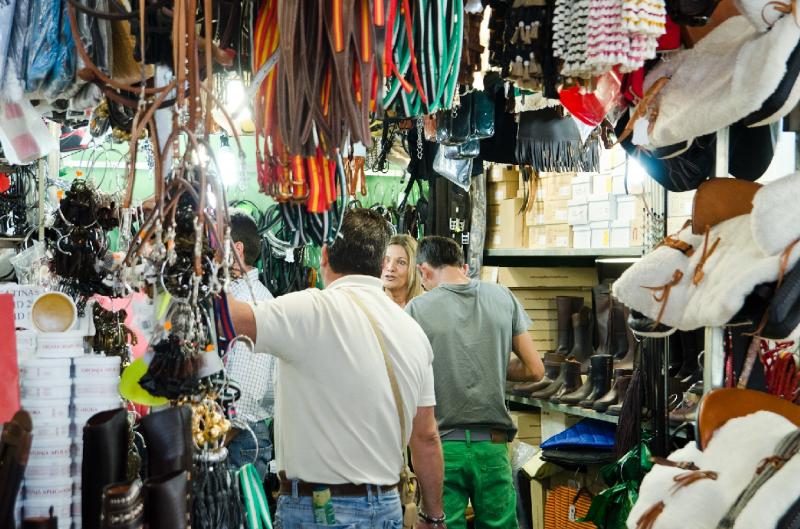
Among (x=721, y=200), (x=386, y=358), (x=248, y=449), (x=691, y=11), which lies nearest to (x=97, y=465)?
(x=721, y=200)

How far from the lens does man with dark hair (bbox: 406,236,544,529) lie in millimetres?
4031

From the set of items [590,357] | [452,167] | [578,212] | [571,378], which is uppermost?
[452,167]

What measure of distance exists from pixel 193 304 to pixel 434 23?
773mm

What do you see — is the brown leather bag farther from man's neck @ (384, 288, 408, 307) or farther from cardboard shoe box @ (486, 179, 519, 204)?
cardboard shoe box @ (486, 179, 519, 204)

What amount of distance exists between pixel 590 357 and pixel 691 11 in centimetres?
335

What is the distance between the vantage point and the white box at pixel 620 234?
4488mm

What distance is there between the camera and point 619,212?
458 cm

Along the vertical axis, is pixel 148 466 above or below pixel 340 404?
above

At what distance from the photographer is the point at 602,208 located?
4.64m

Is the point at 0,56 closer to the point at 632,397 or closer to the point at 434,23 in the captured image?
the point at 434,23

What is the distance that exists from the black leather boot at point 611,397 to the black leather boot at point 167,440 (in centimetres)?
332

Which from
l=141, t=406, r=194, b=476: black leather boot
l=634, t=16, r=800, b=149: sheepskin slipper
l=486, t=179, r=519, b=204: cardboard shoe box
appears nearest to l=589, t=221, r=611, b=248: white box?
l=486, t=179, r=519, b=204: cardboard shoe box

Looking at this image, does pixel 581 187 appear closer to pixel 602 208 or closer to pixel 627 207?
pixel 602 208

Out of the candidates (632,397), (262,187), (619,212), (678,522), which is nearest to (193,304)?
(262,187)
